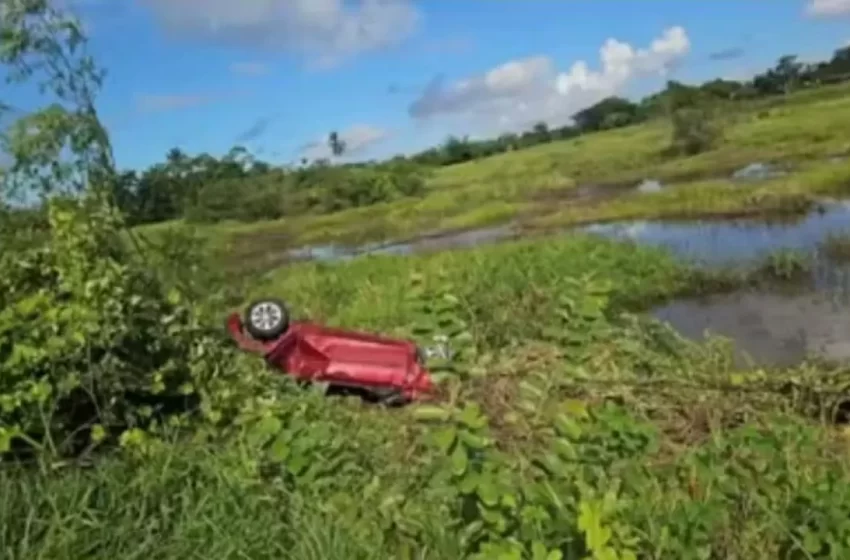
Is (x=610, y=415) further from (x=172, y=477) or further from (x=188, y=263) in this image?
(x=188, y=263)

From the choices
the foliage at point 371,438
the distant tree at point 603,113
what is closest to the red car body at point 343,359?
the foliage at point 371,438

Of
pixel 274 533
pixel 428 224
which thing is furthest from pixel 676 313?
pixel 428 224

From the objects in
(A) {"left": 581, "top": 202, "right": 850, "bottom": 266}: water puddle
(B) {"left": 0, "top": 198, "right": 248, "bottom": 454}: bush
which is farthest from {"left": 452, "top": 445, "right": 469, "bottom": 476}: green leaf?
(A) {"left": 581, "top": 202, "right": 850, "bottom": 266}: water puddle

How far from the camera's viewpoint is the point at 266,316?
7.26 m

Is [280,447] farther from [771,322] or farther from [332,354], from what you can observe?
[771,322]

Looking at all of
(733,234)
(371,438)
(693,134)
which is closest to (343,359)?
(371,438)

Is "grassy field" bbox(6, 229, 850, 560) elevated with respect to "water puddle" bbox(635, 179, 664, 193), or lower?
elevated

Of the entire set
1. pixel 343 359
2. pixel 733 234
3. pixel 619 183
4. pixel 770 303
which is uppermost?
pixel 343 359

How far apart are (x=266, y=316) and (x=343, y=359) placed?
509 mm

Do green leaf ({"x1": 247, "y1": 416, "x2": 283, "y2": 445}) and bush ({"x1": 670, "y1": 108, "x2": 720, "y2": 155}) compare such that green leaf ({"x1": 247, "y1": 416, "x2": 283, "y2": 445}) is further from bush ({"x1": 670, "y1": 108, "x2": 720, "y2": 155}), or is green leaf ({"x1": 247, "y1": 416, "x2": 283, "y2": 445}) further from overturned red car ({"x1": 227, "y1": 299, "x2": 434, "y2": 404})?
bush ({"x1": 670, "y1": 108, "x2": 720, "y2": 155})

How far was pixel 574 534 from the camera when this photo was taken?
10.4 ft

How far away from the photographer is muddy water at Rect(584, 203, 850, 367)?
11352mm

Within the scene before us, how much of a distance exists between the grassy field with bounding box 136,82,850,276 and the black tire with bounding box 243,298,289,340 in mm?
9533

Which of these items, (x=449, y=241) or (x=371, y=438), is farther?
(x=449, y=241)
